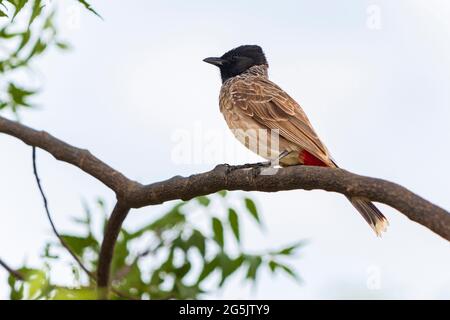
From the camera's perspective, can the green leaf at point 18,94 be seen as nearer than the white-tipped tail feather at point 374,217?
Yes

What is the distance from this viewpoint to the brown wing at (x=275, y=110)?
4.84 m

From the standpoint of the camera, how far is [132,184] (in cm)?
419

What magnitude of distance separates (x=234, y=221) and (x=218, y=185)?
2.84 feet

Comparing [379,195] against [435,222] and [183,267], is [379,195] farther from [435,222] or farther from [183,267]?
[183,267]

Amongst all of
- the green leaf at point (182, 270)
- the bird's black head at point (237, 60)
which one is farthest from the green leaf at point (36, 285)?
the bird's black head at point (237, 60)

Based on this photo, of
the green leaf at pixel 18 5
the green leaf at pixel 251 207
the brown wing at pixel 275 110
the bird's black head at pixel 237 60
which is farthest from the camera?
the bird's black head at pixel 237 60

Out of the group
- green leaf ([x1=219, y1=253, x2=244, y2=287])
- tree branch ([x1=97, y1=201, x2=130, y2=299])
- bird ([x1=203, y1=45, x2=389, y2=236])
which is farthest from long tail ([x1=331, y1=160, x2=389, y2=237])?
tree branch ([x1=97, y1=201, x2=130, y2=299])

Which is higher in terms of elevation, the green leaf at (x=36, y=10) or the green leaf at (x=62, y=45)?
the green leaf at (x=62, y=45)

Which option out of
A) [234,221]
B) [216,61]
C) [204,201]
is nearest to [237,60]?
[216,61]

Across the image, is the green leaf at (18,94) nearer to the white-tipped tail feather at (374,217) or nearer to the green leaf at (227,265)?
the green leaf at (227,265)

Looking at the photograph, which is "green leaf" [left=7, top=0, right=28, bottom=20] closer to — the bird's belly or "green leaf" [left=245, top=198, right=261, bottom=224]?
"green leaf" [left=245, top=198, right=261, bottom=224]

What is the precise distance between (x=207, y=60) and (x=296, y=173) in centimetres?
275

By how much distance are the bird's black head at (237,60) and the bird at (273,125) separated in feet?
0.34
